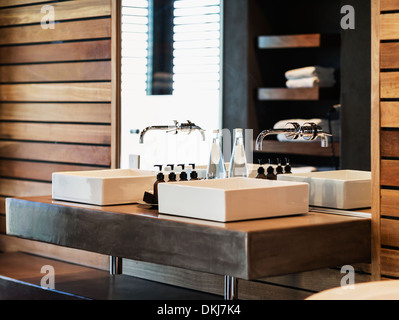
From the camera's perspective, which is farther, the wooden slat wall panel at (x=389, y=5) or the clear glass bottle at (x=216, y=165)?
the clear glass bottle at (x=216, y=165)

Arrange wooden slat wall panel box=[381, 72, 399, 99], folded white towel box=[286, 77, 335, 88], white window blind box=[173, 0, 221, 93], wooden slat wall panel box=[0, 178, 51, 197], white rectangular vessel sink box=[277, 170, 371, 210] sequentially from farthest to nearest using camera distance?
1. wooden slat wall panel box=[0, 178, 51, 197]
2. white window blind box=[173, 0, 221, 93]
3. folded white towel box=[286, 77, 335, 88]
4. white rectangular vessel sink box=[277, 170, 371, 210]
5. wooden slat wall panel box=[381, 72, 399, 99]

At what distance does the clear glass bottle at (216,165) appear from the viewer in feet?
10.0

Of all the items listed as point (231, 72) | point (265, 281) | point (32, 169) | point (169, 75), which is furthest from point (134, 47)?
point (265, 281)

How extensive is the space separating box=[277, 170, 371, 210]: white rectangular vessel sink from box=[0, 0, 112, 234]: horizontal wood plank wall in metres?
1.32

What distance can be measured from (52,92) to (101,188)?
1.30 meters

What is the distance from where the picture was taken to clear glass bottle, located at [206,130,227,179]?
306 cm

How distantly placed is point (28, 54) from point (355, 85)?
214 centimetres

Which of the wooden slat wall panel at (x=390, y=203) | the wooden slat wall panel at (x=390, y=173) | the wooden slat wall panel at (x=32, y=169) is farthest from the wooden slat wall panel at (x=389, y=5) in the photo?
the wooden slat wall panel at (x=32, y=169)

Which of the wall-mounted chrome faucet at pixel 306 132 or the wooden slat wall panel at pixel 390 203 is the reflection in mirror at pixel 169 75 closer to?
the wall-mounted chrome faucet at pixel 306 132

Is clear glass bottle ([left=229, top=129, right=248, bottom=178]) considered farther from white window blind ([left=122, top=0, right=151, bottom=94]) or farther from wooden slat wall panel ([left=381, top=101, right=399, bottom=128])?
white window blind ([left=122, top=0, right=151, bottom=94])

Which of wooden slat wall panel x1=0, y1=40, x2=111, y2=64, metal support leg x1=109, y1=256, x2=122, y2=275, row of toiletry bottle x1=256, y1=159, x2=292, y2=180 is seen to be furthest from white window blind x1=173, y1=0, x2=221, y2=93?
metal support leg x1=109, y1=256, x2=122, y2=275

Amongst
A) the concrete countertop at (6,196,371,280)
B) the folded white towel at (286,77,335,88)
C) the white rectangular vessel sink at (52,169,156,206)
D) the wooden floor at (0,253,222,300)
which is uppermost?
the folded white towel at (286,77,335,88)

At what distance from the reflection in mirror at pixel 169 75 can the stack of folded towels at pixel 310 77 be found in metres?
0.45
